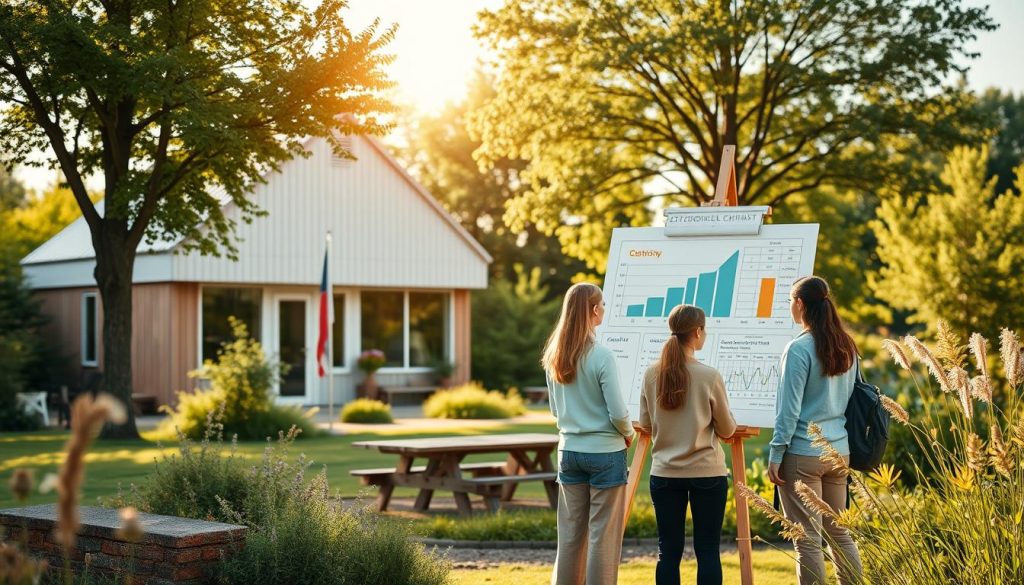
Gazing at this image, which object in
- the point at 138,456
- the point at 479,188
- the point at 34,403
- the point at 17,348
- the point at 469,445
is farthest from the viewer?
the point at 479,188

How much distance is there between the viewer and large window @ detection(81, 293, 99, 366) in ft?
93.6

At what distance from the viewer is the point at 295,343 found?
28.0 m

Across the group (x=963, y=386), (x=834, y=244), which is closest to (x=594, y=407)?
(x=963, y=386)

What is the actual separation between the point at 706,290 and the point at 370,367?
20947 millimetres

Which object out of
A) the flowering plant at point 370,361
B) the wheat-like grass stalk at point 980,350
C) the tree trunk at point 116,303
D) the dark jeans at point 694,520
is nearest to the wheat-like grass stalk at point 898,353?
the wheat-like grass stalk at point 980,350

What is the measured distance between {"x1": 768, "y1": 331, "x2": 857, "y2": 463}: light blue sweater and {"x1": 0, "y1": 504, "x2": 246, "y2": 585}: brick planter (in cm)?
293

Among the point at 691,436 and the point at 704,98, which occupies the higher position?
the point at 704,98

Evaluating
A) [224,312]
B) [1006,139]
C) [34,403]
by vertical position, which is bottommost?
[34,403]

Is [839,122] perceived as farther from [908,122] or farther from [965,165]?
[965,165]

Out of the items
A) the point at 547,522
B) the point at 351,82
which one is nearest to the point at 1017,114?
the point at 351,82

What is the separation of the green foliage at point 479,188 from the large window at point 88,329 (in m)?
20.3

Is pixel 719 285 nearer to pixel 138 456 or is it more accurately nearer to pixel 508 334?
pixel 138 456

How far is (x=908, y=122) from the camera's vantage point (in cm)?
2247

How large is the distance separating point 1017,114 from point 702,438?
61.5m
